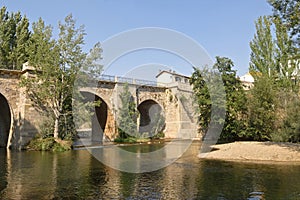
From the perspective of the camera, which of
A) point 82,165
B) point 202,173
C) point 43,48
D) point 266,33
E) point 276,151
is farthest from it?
point 266,33

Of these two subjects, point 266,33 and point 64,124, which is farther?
point 266,33

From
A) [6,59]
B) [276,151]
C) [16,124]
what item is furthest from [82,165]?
[6,59]

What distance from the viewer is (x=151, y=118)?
39281 mm

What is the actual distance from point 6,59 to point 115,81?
12742 millimetres

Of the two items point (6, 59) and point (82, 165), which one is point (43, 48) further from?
point (6, 59)

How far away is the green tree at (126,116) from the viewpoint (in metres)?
31.2

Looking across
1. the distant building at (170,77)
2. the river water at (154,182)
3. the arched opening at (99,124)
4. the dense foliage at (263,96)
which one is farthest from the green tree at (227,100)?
the distant building at (170,77)

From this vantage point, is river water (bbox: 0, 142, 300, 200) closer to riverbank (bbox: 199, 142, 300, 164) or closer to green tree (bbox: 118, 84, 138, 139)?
riverbank (bbox: 199, 142, 300, 164)

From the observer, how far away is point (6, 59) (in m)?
32.0

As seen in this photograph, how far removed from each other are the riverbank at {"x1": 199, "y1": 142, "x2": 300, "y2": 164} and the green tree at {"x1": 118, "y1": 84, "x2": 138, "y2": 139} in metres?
15.7

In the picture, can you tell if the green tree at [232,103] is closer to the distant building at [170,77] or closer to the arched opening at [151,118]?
the arched opening at [151,118]

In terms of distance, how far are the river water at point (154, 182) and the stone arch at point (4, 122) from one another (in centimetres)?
1348

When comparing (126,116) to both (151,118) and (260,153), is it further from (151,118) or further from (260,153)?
(260,153)

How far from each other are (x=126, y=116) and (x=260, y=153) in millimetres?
18538
